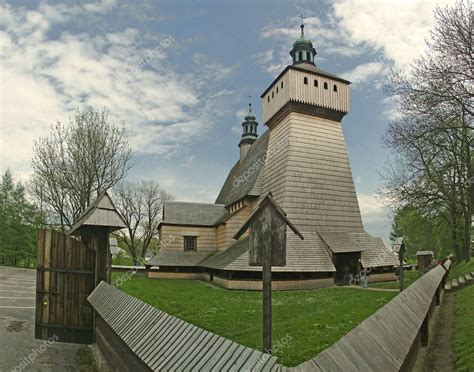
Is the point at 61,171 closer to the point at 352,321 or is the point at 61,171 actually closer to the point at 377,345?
the point at 352,321

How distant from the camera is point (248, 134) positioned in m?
42.5

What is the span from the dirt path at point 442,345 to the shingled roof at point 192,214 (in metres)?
20.5

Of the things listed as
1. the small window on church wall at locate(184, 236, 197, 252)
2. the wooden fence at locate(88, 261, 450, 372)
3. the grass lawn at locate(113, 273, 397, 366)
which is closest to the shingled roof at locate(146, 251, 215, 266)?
the small window on church wall at locate(184, 236, 197, 252)

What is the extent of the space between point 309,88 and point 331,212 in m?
9.02

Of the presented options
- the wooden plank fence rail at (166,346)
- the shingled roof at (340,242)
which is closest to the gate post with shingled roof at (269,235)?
the wooden plank fence rail at (166,346)

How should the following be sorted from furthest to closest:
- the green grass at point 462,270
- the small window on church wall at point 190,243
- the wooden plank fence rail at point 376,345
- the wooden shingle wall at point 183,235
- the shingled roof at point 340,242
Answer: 1. the small window on church wall at point 190,243
2. the wooden shingle wall at point 183,235
3. the green grass at point 462,270
4. the shingled roof at point 340,242
5. the wooden plank fence rail at point 376,345

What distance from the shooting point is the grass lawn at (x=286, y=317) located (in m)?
7.51

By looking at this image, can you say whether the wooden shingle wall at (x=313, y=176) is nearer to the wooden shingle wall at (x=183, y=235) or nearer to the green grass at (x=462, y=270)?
the green grass at (x=462, y=270)

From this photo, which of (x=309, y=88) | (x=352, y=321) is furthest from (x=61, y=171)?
(x=352, y=321)

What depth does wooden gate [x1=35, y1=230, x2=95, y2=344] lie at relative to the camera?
10577mm

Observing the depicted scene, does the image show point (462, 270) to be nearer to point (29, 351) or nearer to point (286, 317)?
point (286, 317)

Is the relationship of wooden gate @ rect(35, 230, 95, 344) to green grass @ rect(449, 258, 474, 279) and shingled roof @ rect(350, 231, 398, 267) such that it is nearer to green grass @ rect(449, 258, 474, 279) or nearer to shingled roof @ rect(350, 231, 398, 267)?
shingled roof @ rect(350, 231, 398, 267)

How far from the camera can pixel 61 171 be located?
84.9ft

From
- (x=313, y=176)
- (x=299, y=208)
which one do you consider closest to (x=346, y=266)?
(x=299, y=208)
